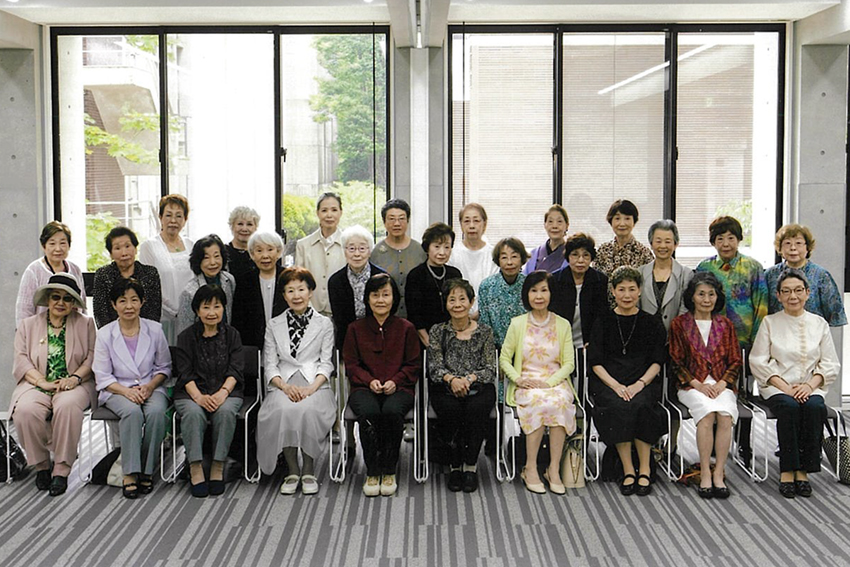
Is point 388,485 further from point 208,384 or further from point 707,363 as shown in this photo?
point 707,363

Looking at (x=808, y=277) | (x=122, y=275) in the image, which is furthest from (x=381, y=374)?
(x=808, y=277)

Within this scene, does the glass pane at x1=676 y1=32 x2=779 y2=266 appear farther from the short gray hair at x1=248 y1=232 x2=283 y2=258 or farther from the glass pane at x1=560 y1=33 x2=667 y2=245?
the short gray hair at x1=248 y1=232 x2=283 y2=258

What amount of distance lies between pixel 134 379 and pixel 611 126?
449cm

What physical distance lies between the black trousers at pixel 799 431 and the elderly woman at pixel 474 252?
200 cm

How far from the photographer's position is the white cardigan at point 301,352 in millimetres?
5379

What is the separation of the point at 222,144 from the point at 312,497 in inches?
143

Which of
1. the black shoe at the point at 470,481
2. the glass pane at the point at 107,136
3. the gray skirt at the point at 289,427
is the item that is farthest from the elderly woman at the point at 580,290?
the glass pane at the point at 107,136

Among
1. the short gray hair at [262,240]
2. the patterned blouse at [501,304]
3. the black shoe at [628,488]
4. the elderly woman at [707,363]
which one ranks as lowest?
the black shoe at [628,488]

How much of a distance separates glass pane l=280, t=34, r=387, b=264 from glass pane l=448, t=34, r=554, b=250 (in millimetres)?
674

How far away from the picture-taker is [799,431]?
5.19 meters

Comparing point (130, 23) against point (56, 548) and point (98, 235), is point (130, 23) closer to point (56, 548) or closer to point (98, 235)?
point (98, 235)

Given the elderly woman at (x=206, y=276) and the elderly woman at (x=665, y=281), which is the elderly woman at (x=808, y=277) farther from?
the elderly woman at (x=206, y=276)

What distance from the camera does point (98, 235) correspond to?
7.60 metres

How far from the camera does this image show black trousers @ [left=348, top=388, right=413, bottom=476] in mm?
5105
